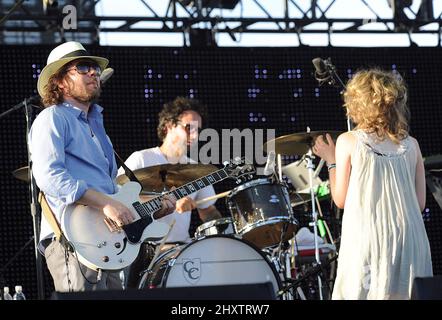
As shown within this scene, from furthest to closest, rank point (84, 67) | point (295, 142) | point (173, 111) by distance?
point (173, 111)
point (295, 142)
point (84, 67)

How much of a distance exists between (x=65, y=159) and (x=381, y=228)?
6.08 ft

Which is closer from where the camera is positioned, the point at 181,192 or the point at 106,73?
the point at 181,192

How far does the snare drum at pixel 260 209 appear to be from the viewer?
7.32 m

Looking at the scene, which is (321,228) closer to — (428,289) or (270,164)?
(270,164)

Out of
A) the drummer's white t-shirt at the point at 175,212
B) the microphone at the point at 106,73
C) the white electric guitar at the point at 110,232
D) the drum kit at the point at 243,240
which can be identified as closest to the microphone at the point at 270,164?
the drum kit at the point at 243,240

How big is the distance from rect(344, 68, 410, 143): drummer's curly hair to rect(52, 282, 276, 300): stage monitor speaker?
5.75ft

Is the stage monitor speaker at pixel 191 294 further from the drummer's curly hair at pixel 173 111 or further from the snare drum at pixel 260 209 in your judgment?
the drummer's curly hair at pixel 173 111

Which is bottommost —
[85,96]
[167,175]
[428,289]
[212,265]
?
[212,265]

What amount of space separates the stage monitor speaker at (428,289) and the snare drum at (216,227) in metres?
3.79

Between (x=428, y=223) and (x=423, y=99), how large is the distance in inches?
55.5

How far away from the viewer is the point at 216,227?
736cm

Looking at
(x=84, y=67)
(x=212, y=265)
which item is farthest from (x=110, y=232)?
(x=212, y=265)

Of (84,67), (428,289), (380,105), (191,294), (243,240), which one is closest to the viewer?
(191,294)
